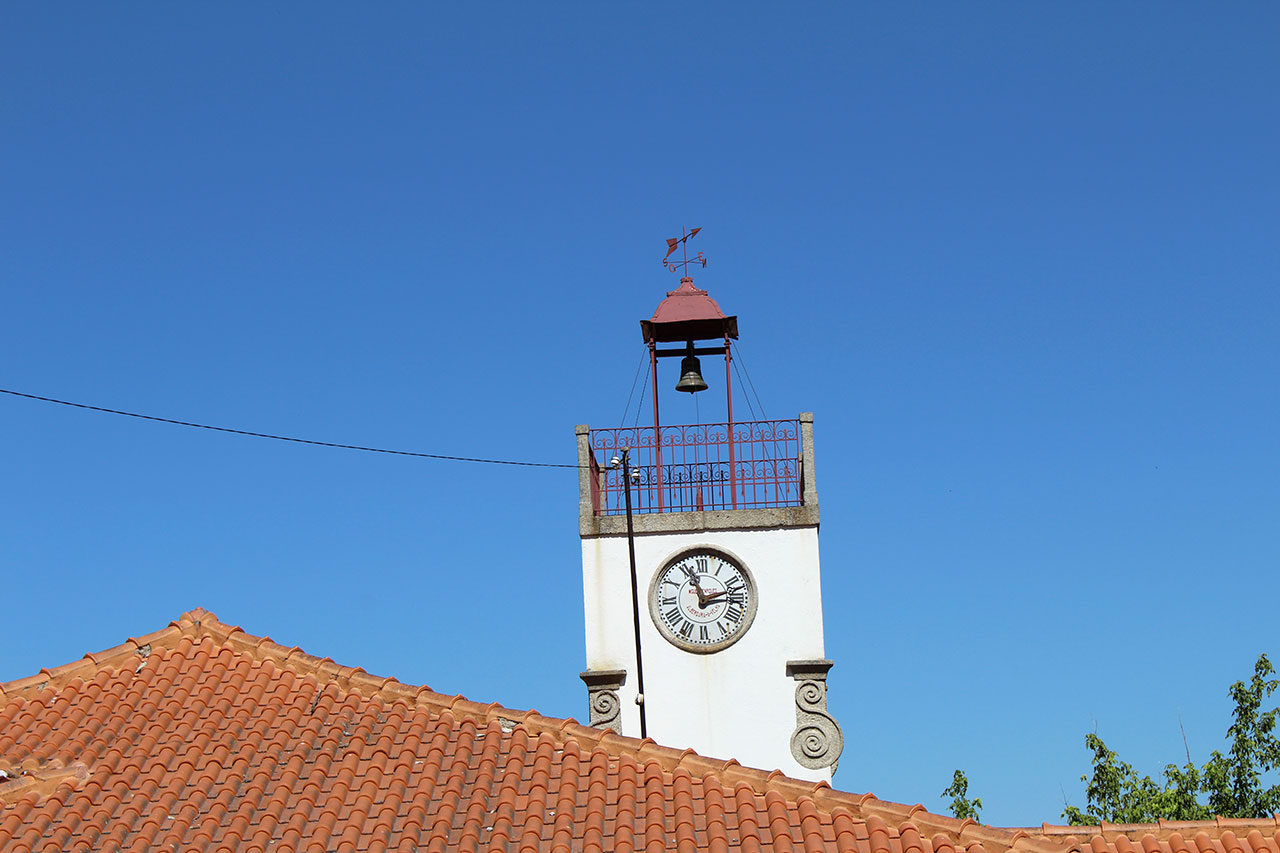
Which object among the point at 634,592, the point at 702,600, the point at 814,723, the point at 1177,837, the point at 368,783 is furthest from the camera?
the point at 702,600

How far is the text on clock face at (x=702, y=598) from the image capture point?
17172 mm

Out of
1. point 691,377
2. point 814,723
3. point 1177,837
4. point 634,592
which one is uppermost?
point 691,377

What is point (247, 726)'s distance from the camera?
12.3 metres

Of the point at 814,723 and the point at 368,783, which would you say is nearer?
the point at 368,783

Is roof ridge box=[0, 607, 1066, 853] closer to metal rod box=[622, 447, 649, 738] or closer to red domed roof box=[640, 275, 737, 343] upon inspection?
metal rod box=[622, 447, 649, 738]

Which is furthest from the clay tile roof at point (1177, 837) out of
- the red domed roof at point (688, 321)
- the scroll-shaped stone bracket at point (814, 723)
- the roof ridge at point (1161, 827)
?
the red domed roof at point (688, 321)

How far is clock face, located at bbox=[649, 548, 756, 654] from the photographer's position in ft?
56.2

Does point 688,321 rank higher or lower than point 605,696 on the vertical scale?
higher

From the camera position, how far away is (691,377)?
1822cm

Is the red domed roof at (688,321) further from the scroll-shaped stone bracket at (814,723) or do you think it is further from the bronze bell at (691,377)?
the scroll-shaped stone bracket at (814,723)

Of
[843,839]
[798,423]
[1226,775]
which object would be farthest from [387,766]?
[1226,775]

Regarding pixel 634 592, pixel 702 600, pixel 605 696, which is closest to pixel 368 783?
→ pixel 634 592

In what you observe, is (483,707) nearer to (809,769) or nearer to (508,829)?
(508,829)

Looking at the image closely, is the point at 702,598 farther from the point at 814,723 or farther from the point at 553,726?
the point at 553,726
